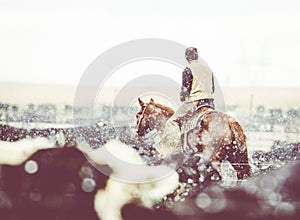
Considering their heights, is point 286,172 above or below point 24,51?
below

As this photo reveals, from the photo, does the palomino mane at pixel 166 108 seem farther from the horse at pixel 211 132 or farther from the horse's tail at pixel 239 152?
the horse's tail at pixel 239 152

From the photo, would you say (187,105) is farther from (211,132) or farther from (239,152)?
(239,152)

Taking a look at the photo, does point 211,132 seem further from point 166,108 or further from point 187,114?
point 166,108

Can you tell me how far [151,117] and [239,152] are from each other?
0.48 metres

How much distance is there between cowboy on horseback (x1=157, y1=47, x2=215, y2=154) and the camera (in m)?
2.63

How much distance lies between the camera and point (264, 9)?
8.39ft

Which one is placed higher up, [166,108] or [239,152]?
[166,108]

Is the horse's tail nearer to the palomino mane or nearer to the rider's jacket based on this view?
the rider's jacket

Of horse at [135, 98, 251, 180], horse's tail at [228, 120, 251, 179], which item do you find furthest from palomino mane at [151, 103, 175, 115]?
horse's tail at [228, 120, 251, 179]

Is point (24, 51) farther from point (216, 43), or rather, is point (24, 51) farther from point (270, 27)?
point (270, 27)

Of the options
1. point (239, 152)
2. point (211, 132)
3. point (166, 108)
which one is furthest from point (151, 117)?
point (239, 152)

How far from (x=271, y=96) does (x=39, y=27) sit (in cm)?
122

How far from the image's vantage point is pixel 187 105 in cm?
266

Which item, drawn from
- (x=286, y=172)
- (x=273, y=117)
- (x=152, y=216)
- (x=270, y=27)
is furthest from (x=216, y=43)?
(x=152, y=216)
